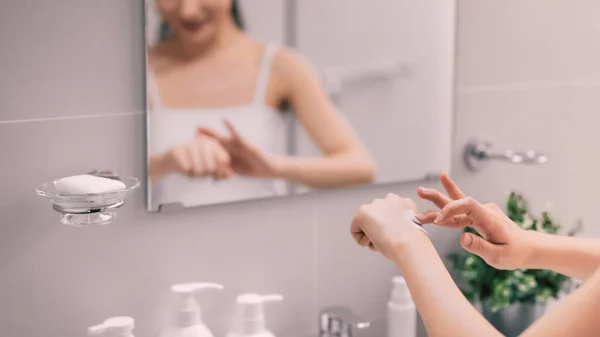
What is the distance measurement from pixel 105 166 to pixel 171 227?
5.6 inches

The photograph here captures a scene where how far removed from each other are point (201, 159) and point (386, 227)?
0.38 meters

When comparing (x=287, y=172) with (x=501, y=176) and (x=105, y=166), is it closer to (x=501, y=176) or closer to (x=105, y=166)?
(x=105, y=166)

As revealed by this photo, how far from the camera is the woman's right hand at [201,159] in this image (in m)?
1.18

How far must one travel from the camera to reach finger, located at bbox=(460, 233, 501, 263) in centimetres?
93

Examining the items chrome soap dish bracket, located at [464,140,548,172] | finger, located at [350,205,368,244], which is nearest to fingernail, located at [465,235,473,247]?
finger, located at [350,205,368,244]

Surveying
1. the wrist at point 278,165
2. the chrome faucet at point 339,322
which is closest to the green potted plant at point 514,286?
the chrome faucet at point 339,322

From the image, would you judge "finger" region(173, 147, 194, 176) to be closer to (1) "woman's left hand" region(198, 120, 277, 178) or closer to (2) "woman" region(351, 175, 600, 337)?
(1) "woman's left hand" region(198, 120, 277, 178)

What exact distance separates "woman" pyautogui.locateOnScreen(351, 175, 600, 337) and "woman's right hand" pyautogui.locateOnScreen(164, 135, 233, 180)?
32cm

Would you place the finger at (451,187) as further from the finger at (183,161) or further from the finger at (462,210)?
the finger at (183,161)

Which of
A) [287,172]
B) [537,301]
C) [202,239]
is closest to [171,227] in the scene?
[202,239]

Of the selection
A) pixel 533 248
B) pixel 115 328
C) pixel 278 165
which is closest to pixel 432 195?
→ pixel 533 248

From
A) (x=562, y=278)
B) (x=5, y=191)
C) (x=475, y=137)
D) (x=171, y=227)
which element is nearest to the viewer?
(x=5, y=191)

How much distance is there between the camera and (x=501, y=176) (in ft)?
5.13

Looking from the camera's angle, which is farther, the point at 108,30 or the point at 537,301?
the point at 537,301
